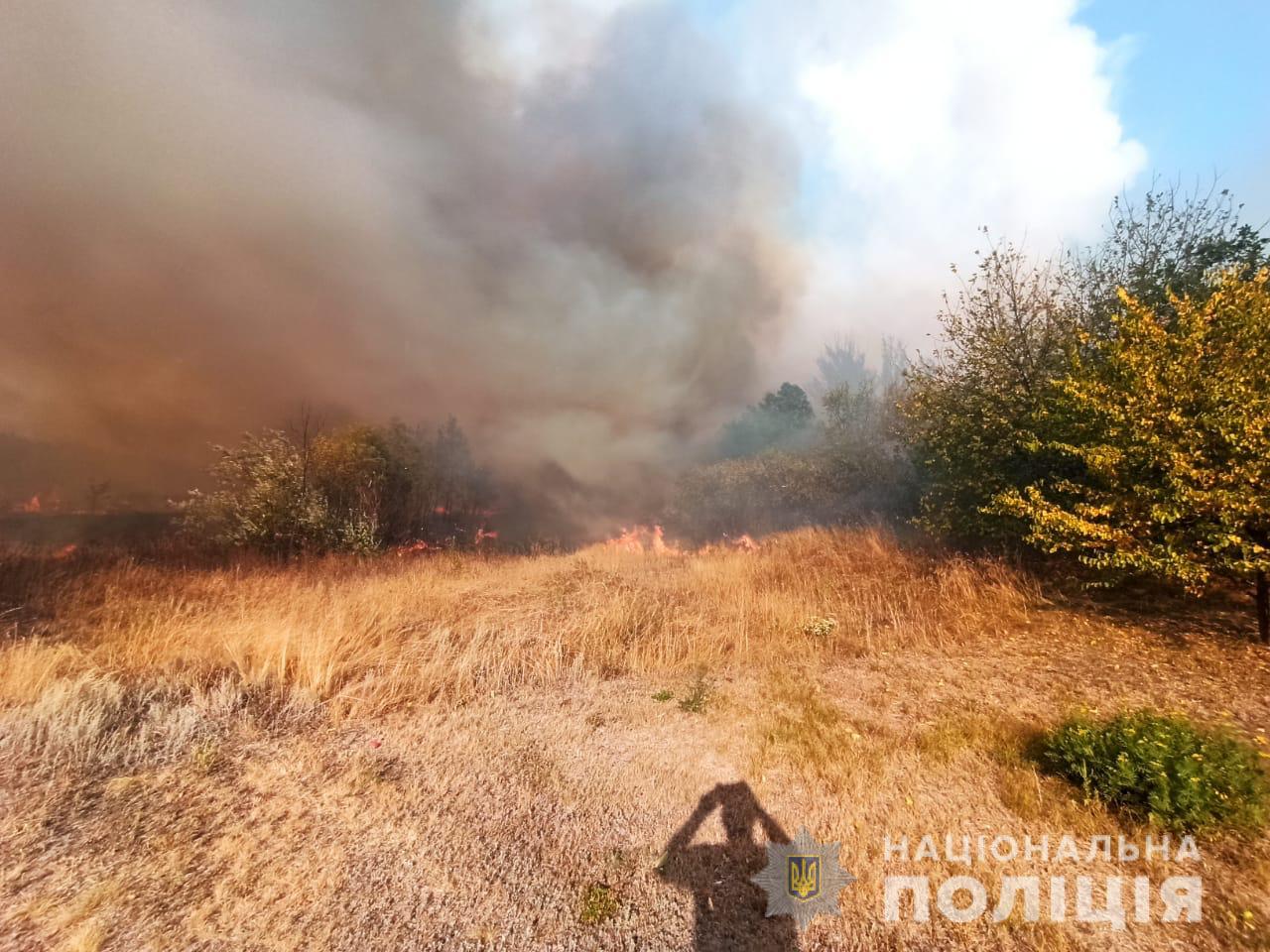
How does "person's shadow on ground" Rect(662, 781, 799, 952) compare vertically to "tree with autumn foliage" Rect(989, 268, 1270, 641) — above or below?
below

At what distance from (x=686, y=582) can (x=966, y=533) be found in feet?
23.1

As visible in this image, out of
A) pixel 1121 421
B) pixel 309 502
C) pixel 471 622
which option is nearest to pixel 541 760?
pixel 471 622

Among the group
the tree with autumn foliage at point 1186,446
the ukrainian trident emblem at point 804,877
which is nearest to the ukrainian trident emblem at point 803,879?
the ukrainian trident emblem at point 804,877

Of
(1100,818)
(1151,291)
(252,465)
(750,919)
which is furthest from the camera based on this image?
(252,465)

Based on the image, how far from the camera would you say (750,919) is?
281cm

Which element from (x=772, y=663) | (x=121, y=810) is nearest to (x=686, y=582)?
(x=772, y=663)

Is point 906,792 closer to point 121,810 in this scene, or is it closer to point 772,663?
point 772,663

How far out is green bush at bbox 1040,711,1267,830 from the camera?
319 cm

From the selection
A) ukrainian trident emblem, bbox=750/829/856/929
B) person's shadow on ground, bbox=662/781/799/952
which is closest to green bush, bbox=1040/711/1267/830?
ukrainian trident emblem, bbox=750/829/856/929

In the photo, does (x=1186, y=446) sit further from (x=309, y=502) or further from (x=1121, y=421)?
(x=309, y=502)

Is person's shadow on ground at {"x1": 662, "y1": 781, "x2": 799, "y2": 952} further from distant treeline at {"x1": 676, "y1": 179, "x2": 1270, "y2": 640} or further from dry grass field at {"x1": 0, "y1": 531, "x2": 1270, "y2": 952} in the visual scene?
distant treeline at {"x1": 676, "y1": 179, "x2": 1270, "y2": 640}

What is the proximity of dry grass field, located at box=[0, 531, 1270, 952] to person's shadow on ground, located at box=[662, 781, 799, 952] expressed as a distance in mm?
20

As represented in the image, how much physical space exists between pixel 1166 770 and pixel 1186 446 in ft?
15.9

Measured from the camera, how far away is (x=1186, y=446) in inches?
239
